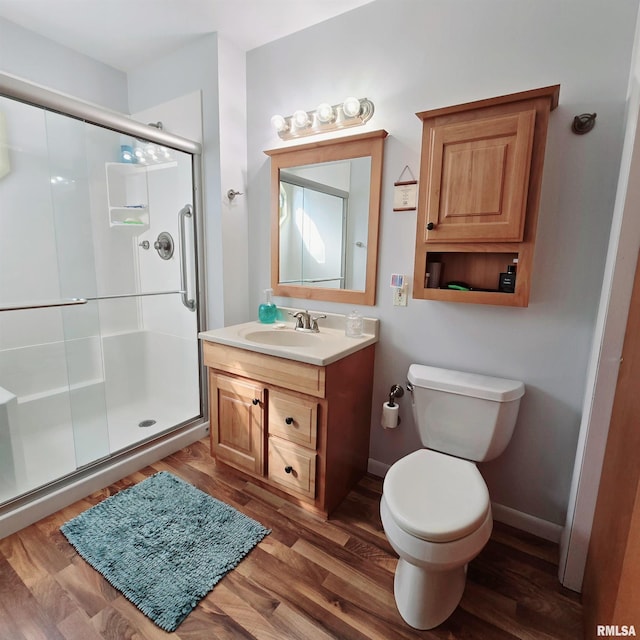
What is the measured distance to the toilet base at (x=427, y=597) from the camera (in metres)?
1.20

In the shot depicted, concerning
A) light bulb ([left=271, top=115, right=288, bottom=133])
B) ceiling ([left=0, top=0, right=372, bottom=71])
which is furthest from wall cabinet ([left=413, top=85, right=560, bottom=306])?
ceiling ([left=0, top=0, right=372, bottom=71])

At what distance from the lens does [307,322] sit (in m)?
2.03

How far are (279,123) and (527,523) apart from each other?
2.43 m

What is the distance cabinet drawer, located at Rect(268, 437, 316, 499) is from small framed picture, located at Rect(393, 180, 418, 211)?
4.22ft

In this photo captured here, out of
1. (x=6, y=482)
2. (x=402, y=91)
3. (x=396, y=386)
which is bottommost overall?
(x=6, y=482)

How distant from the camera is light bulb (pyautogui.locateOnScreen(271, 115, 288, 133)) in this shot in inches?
76.8

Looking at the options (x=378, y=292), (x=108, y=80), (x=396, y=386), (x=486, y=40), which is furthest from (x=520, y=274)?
(x=108, y=80)

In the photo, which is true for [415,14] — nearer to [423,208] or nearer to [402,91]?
[402,91]

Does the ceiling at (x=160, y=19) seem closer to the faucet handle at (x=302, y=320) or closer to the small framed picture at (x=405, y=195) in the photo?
the small framed picture at (x=405, y=195)

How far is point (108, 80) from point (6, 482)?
2.63 meters

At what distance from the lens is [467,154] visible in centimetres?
141

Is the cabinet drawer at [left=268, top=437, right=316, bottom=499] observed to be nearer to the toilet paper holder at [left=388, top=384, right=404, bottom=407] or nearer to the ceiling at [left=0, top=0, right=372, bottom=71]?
the toilet paper holder at [left=388, top=384, right=404, bottom=407]

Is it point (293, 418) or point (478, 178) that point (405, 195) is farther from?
point (293, 418)

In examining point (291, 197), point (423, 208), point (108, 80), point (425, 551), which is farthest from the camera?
point (108, 80)
